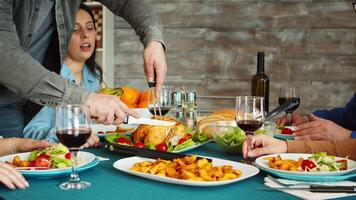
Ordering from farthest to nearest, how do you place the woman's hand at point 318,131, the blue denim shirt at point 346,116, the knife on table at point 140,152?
the blue denim shirt at point 346,116 → the woman's hand at point 318,131 → the knife on table at point 140,152

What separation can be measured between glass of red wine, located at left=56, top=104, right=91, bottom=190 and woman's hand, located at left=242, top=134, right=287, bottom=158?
21.5 inches

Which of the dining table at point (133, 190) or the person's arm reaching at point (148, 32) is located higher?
the person's arm reaching at point (148, 32)

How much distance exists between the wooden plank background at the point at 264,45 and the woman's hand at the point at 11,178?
3.02 meters

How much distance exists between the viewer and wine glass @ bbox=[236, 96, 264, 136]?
1535 mm

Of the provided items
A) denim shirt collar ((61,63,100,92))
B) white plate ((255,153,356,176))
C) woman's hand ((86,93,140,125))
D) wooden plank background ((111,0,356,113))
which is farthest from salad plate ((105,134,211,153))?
wooden plank background ((111,0,356,113))

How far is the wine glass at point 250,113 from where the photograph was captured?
60.4 inches

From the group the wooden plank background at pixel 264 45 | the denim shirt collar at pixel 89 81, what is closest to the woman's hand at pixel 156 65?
the denim shirt collar at pixel 89 81

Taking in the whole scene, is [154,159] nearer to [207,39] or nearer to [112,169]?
[112,169]

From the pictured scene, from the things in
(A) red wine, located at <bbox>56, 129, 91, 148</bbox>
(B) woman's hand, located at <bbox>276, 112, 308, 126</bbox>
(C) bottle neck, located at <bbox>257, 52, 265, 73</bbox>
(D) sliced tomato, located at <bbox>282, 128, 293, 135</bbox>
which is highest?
(C) bottle neck, located at <bbox>257, 52, 265, 73</bbox>

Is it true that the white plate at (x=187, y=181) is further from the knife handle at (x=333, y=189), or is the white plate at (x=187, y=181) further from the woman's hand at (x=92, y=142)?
the woman's hand at (x=92, y=142)

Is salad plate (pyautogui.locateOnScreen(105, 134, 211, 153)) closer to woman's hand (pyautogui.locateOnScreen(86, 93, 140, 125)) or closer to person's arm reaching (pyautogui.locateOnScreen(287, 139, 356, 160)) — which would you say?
woman's hand (pyautogui.locateOnScreen(86, 93, 140, 125))

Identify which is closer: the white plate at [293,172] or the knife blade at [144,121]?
the white plate at [293,172]

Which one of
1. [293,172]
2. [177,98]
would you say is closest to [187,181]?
[293,172]

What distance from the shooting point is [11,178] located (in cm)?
123
